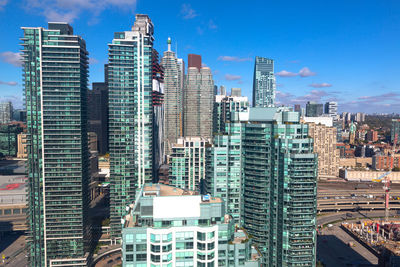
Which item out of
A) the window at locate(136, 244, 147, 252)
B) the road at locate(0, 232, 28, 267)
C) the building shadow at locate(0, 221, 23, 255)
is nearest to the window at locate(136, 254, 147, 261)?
the window at locate(136, 244, 147, 252)

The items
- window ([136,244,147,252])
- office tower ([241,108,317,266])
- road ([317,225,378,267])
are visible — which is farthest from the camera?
road ([317,225,378,267])

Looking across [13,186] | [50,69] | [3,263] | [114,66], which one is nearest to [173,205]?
[50,69]

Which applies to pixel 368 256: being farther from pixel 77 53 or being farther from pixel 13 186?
pixel 13 186

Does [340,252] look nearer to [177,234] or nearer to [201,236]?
[201,236]

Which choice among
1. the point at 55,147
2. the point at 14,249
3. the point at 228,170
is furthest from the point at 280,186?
the point at 14,249

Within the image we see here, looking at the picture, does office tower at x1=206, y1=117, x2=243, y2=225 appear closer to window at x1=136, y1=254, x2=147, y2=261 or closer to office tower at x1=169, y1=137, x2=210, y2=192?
office tower at x1=169, y1=137, x2=210, y2=192

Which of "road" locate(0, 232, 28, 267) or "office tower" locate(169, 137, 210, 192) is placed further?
"office tower" locate(169, 137, 210, 192)

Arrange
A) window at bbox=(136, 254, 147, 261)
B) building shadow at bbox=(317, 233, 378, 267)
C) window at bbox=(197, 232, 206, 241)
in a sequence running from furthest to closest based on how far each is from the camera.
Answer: building shadow at bbox=(317, 233, 378, 267) → window at bbox=(197, 232, 206, 241) → window at bbox=(136, 254, 147, 261)
